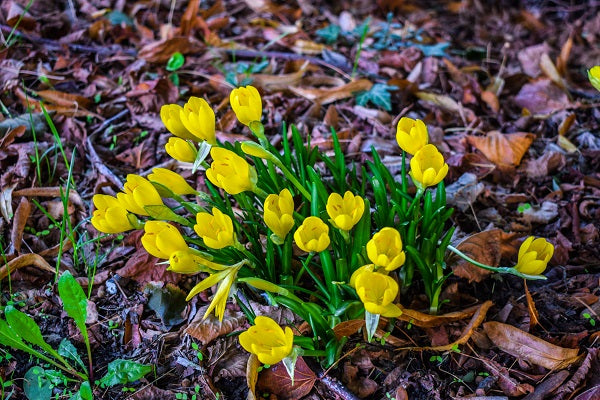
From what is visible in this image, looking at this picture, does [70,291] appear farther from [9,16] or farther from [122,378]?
[9,16]

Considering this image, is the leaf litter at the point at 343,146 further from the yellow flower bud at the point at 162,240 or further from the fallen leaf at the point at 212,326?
the yellow flower bud at the point at 162,240

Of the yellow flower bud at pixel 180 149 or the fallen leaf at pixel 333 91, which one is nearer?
the yellow flower bud at pixel 180 149

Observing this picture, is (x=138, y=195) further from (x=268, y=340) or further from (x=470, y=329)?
(x=470, y=329)

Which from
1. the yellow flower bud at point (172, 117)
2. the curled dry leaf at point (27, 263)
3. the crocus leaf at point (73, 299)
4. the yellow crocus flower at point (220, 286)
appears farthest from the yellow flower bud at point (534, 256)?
the curled dry leaf at point (27, 263)

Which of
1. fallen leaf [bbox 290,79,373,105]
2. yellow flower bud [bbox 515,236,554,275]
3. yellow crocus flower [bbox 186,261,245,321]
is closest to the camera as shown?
yellow crocus flower [bbox 186,261,245,321]

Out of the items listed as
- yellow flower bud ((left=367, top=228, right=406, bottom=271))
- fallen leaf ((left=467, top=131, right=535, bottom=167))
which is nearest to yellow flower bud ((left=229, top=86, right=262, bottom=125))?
yellow flower bud ((left=367, top=228, right=406, bottom=271))

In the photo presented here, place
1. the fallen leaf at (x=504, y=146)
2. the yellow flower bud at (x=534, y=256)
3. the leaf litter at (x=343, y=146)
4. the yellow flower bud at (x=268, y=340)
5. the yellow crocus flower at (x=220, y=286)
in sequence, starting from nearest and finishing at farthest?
the yellow flower bud at (x=268, y=340) < the yellow crocus flower at (x=220, y=286) < the yellow flower bud at (x=534, y=256) < the leaf litter at (x=343, y=146) < the fallen leaf at (x=504, y=146)

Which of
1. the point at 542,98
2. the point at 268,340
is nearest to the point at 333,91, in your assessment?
the point at 542,98

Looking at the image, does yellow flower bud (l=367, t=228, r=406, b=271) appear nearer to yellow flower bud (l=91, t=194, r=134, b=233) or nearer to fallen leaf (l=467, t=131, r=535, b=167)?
yellow flower bud (l=91, t=194, r=134, b=233)
